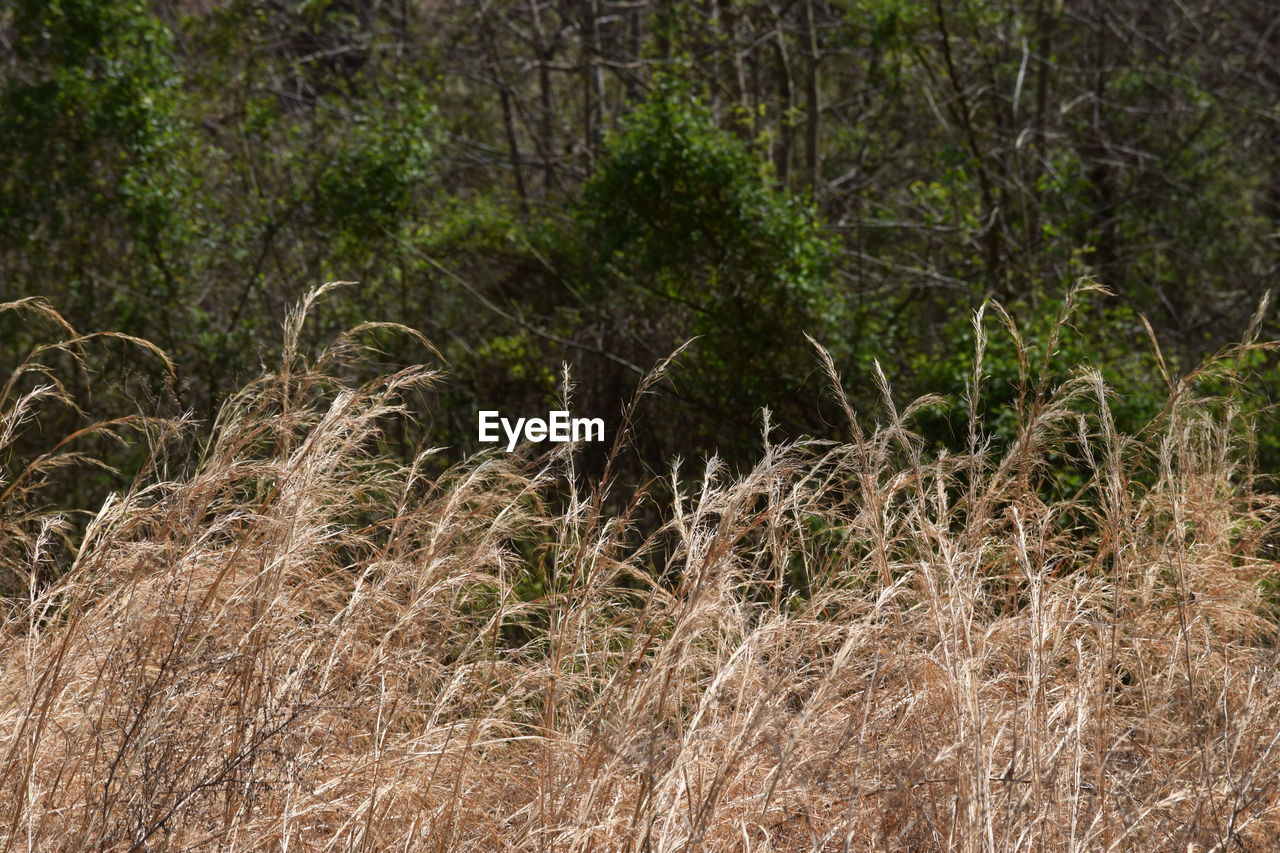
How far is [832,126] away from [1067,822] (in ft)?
27.0

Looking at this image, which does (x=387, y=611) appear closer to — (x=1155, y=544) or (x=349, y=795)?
(x=349, y=795)

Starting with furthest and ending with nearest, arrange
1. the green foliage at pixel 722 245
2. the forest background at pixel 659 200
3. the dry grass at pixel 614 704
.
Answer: the forest background at pixel 659 200
the green foliage at pixel 722 245
the dry grass at pixel 614 704

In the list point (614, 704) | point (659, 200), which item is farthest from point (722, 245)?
point (614, 704)

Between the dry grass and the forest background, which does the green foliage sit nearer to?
the forest background

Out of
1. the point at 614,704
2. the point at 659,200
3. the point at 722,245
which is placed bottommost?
the point at 614,704

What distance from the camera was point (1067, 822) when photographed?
2047mm

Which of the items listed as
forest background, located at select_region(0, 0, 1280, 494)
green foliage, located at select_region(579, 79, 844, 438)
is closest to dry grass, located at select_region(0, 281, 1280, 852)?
forest background, located at select_region(0, 0, 1280, 494)

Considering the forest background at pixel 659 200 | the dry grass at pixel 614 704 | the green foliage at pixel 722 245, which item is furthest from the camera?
the forest background at pixel 659 200

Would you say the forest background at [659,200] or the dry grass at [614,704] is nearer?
the dry grass at [614,704]

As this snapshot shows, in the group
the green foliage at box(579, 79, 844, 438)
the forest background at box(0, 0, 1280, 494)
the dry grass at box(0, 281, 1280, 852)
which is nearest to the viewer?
the dry grass at box(0, 281, 1280, 852)

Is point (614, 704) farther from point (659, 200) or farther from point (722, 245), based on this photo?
point (659, 200)

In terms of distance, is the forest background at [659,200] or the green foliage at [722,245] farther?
the forest background at [659,200]

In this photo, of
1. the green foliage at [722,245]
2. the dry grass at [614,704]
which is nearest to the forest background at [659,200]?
the green foliage at [722,245]

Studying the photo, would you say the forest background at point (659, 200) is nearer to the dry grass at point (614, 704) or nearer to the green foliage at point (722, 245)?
the green foliage at point (722, 245)
